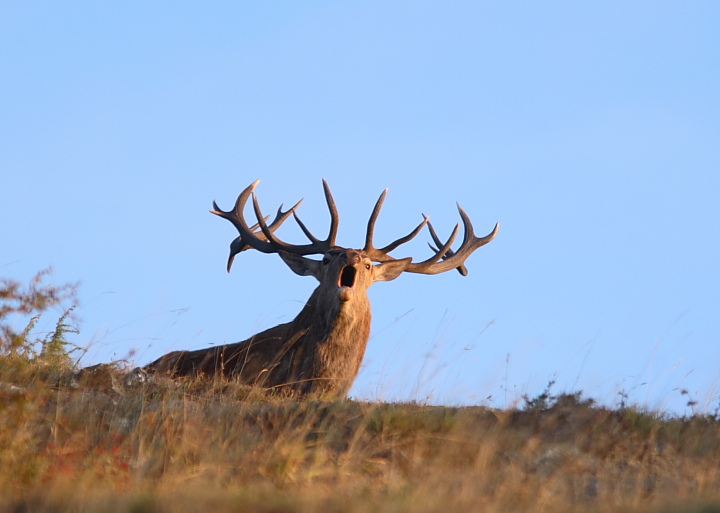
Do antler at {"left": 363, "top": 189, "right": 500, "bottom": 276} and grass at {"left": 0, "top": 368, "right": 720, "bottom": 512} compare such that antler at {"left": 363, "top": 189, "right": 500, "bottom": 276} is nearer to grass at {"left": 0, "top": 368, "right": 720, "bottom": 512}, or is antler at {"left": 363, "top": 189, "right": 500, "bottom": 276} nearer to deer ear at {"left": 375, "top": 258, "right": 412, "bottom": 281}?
deer ear at {"left": 375, "top": 258, "right": 412, "bottom": 281}

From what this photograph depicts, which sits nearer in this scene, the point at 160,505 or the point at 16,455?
the point at 160,505

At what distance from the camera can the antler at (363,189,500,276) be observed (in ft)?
40.2

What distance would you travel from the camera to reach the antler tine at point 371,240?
1180 centimetres

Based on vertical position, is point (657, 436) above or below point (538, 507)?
above

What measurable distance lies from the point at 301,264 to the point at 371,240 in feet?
3.25

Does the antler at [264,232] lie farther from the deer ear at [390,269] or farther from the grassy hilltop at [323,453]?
the grassy hilltop at [323,453]

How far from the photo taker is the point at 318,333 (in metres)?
11.6

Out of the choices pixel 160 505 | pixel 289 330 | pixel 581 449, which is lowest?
pixel 160 505

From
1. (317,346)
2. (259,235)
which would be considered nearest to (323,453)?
(317,346)

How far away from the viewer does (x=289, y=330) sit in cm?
1180

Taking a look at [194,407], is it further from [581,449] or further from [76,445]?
[581,449]

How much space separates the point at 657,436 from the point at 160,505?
3.80 m

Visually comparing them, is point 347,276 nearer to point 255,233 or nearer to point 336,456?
point 255,233

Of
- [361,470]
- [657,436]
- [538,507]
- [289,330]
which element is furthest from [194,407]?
[289,330]
